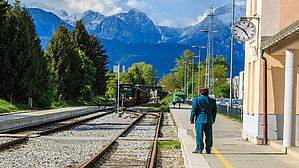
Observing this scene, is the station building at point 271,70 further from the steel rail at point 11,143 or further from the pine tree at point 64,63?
the pine tree at point 64,63

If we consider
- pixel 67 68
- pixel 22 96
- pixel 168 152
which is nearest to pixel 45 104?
pixel 22 96

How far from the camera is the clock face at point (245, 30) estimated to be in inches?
455

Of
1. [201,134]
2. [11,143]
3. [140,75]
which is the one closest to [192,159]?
[201,134]

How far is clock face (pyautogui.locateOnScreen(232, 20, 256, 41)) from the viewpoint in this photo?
37.9ft

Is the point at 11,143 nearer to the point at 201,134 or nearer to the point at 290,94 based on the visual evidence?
the point at 201,134

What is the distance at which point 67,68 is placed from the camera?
46.7 meters

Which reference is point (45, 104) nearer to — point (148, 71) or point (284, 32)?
point (284, 32)

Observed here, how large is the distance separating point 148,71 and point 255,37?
175 meters

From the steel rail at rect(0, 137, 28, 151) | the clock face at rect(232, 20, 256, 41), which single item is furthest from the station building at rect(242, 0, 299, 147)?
the steel rail at rect(0, 137, 28, 151)

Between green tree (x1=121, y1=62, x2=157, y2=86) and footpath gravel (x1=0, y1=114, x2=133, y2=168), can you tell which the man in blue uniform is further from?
green tree (x1=121, y1=62, x2=157, y2=86)

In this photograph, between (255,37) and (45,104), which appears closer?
(255,37)

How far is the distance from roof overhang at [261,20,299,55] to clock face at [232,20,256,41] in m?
0.84

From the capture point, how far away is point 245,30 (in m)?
11.7

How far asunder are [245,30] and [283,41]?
210 centimetres
